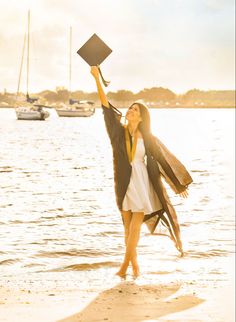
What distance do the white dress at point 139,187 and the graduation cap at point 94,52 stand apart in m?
0.92

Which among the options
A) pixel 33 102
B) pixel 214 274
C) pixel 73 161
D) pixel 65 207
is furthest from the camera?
pixel 33 102

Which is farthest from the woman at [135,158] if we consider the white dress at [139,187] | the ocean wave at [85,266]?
the ocean wave at [85,266]

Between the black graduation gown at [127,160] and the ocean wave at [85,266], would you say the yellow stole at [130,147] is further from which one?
the ocean wave at [85,266]

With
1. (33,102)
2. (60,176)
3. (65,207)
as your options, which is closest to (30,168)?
→ (60,176)

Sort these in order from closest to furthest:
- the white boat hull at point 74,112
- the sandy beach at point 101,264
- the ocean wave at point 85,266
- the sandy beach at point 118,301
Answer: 1. the sandy beach at point 118,301
2. the sandy beach at point 101,264
3. the ocean wave at point 85,266
4. the white boat hull at point 74,112

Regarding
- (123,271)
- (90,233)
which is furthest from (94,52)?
(90,233)

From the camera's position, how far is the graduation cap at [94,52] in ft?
24.9

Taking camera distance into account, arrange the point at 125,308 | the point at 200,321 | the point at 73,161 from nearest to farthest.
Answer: the point at 200,321
the point at 125,308
the point at 73,161

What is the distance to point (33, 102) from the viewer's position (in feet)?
314

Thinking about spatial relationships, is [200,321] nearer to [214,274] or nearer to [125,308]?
[125,308]

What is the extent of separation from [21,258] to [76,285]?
5.85 ft

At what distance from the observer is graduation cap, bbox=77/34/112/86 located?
24.9 ft

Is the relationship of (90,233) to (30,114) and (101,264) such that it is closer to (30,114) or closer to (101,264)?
(101,264)

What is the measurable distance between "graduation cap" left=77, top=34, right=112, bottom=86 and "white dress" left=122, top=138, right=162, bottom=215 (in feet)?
3.02
